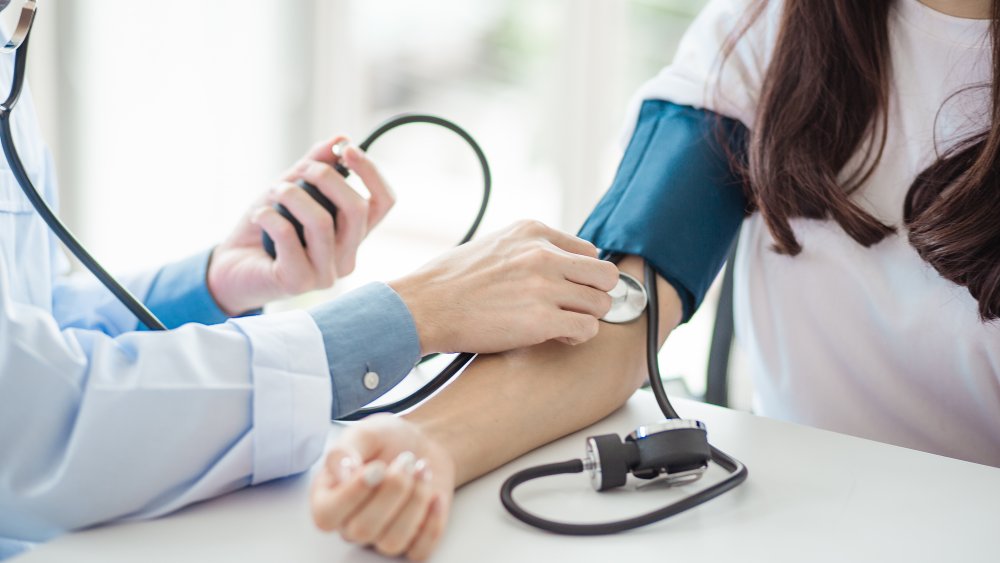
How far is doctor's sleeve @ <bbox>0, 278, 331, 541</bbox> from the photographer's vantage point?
0.56 meters

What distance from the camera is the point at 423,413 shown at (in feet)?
2.28

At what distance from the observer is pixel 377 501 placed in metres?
0.52

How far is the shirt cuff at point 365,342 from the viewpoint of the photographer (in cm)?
66

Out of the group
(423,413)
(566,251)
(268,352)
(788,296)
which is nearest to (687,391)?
(788,296)

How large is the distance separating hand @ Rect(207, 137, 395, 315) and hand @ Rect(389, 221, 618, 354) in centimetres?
25

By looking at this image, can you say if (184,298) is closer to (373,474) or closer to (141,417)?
(141,417)

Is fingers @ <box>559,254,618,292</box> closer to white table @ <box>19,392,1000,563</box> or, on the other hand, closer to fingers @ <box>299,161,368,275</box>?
white table @ <box>19,392,1000,563</box>

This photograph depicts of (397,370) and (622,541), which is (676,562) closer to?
(622,541)

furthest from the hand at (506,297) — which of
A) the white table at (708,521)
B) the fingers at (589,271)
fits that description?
the white table at (708,521)

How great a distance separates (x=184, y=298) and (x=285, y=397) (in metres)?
0.51

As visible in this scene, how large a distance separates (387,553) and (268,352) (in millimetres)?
178

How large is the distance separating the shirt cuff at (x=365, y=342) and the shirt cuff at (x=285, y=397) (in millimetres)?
21

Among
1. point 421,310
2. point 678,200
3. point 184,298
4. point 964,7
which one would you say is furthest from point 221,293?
point 964,7

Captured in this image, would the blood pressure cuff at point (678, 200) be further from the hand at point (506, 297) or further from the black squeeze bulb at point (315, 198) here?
the black squeeze bulb at point (315, 198)
